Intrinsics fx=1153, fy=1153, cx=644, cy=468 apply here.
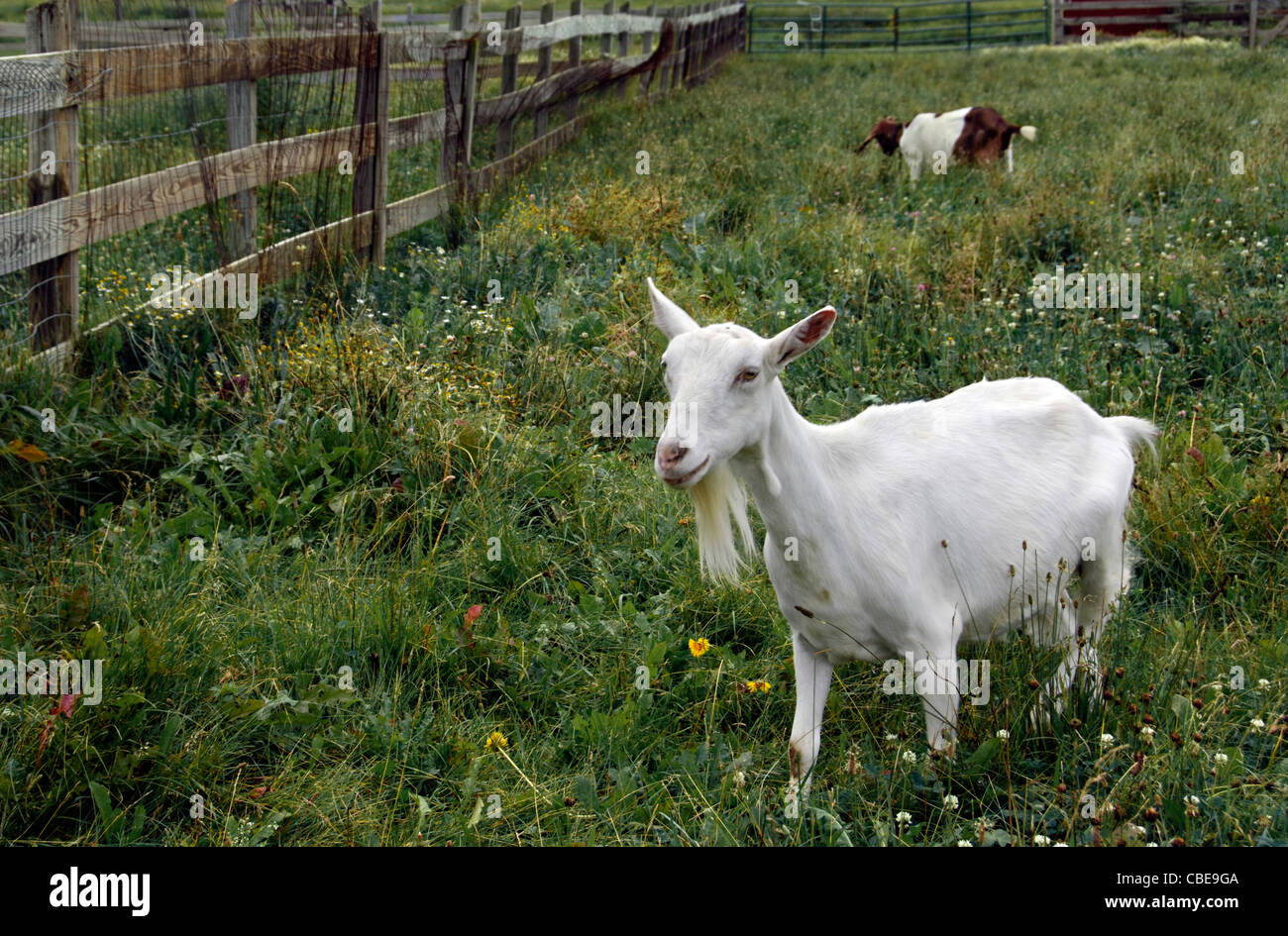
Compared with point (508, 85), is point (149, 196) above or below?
below

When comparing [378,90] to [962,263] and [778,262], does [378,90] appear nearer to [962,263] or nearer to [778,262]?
[778,262]

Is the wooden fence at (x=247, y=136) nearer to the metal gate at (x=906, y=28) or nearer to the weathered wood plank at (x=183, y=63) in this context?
the weathered wood plank at (x=183, y=63)

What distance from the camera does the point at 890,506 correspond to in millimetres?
3367

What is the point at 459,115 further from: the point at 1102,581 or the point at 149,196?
the point at 1102,581

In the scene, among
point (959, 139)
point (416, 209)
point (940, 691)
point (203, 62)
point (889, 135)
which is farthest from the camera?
point (889, 135)

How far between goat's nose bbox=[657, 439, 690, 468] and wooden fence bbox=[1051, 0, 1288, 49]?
25.8 metres

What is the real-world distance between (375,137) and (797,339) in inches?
208

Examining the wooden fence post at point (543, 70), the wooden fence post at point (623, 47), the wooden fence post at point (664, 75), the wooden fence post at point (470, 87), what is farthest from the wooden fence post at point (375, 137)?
the wooden fence post at point (664, 75)

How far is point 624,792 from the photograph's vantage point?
3.10m

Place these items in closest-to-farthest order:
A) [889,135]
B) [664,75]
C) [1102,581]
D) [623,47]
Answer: [1102,581] → [889,135] → [623,47] → [664,75]

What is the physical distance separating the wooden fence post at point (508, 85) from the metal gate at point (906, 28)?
76.3 feet

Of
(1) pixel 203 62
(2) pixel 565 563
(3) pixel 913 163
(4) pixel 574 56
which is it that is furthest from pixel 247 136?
(4) pixel 574 56
